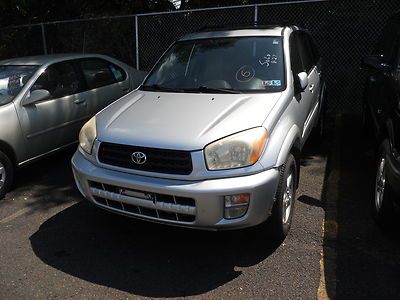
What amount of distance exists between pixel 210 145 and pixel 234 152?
0.61 ft

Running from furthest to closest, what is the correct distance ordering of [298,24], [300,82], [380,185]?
[298,24]
[300,82]
[380,185]

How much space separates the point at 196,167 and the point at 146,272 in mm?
934

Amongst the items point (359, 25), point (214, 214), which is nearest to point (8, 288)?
point (214, 214)

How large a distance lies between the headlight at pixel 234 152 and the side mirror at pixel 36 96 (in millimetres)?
2788

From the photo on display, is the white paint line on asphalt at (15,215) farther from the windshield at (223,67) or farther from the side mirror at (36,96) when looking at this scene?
the windshield at (223,67)

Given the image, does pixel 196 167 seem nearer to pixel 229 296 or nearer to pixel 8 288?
pixel 229 296

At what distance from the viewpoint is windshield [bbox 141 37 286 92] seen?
4.13 meters

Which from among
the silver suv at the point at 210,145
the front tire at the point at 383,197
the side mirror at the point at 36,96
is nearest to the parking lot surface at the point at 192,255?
the front tire at the point at 383,197

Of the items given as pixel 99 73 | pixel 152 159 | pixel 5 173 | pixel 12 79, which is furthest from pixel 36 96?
pixel 152 159

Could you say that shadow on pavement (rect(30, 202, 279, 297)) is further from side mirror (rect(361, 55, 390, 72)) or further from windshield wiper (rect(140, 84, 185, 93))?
side mirror (rect(361, 55, 390, 72))

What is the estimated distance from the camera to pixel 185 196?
3.12 m

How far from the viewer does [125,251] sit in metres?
3.66

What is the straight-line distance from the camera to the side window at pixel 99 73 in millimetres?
6083

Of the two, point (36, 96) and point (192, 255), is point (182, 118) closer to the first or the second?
point (192, 255)
